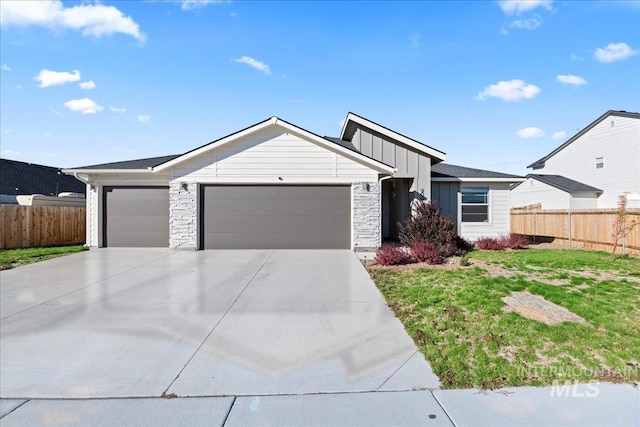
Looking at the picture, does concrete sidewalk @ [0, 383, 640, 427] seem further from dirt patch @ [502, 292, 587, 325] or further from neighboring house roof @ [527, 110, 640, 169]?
neighboring house roof @ [527, 110, 640, 169]

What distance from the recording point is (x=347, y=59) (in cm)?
1319

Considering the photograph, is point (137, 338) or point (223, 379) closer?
Answer: point (223, 379)

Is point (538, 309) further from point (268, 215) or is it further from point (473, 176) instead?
point (473, 176)

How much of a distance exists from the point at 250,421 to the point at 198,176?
34.7 ft

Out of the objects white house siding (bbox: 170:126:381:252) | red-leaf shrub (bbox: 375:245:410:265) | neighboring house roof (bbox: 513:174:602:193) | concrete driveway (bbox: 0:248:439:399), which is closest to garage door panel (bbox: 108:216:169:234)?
white house siding (bbox: 170:126:381:252)

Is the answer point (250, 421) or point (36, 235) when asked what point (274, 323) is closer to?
point (250, 421)

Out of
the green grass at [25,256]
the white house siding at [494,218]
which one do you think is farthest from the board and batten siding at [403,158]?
the green grass at [25,256]

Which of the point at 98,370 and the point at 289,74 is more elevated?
the point at 289,74

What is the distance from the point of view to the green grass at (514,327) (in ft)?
11.2

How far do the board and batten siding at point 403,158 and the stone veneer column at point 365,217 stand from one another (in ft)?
6.59

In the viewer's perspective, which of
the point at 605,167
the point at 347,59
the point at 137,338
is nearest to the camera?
the point at 137,338

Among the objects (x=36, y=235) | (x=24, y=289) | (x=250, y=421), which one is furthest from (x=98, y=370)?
(x=36, y=235)

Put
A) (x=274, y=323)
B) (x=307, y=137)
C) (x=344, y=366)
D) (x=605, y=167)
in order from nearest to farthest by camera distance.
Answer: (x=344, y=366), (x=274, y=323), (x=307, y=137), (x=605, y=167)

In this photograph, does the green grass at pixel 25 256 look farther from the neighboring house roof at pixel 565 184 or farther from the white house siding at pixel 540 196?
A: the neighboring house roof at pixel 565 184
